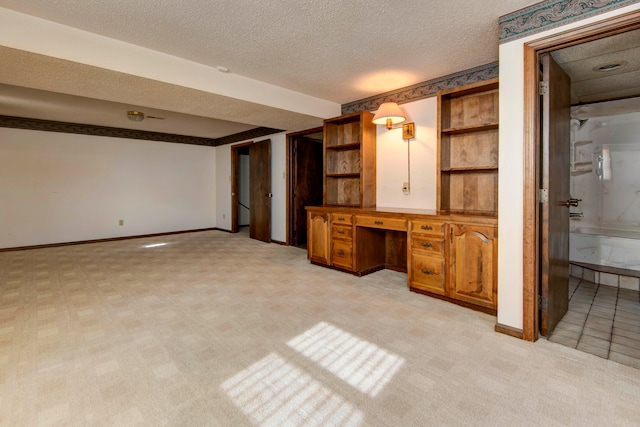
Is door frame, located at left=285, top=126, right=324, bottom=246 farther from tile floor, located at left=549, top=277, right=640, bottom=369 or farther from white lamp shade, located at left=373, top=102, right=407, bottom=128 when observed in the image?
tile floor, located at left=549, top=277, right=640, bottom=369

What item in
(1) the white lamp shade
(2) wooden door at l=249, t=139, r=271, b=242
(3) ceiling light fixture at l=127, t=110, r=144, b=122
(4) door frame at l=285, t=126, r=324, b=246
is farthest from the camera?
(2) wooden door at l=249, t=139, r=271, b=242

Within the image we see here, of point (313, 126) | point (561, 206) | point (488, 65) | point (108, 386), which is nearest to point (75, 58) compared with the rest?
point (108, 386)

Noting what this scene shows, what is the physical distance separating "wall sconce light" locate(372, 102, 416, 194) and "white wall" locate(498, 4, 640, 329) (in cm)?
130

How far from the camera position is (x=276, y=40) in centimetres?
263

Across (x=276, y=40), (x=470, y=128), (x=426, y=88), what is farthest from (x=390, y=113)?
(x=276, y=40)

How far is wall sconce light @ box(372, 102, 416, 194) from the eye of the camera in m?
3.47

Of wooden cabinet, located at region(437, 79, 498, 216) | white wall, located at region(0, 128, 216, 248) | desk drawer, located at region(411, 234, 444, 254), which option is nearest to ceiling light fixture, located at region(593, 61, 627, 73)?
wooden cabinet, located at region(437, 79, 498, 216)

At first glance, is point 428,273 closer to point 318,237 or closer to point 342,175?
point 318,237

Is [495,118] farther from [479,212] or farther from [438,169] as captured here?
[479,212]

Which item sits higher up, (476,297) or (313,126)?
(313,126)

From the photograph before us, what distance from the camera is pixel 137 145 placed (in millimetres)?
6477

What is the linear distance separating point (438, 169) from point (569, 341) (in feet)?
5.80

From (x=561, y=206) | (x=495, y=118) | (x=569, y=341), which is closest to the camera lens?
(x=569, y=341)

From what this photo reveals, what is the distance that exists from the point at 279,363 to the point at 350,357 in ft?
1.44
